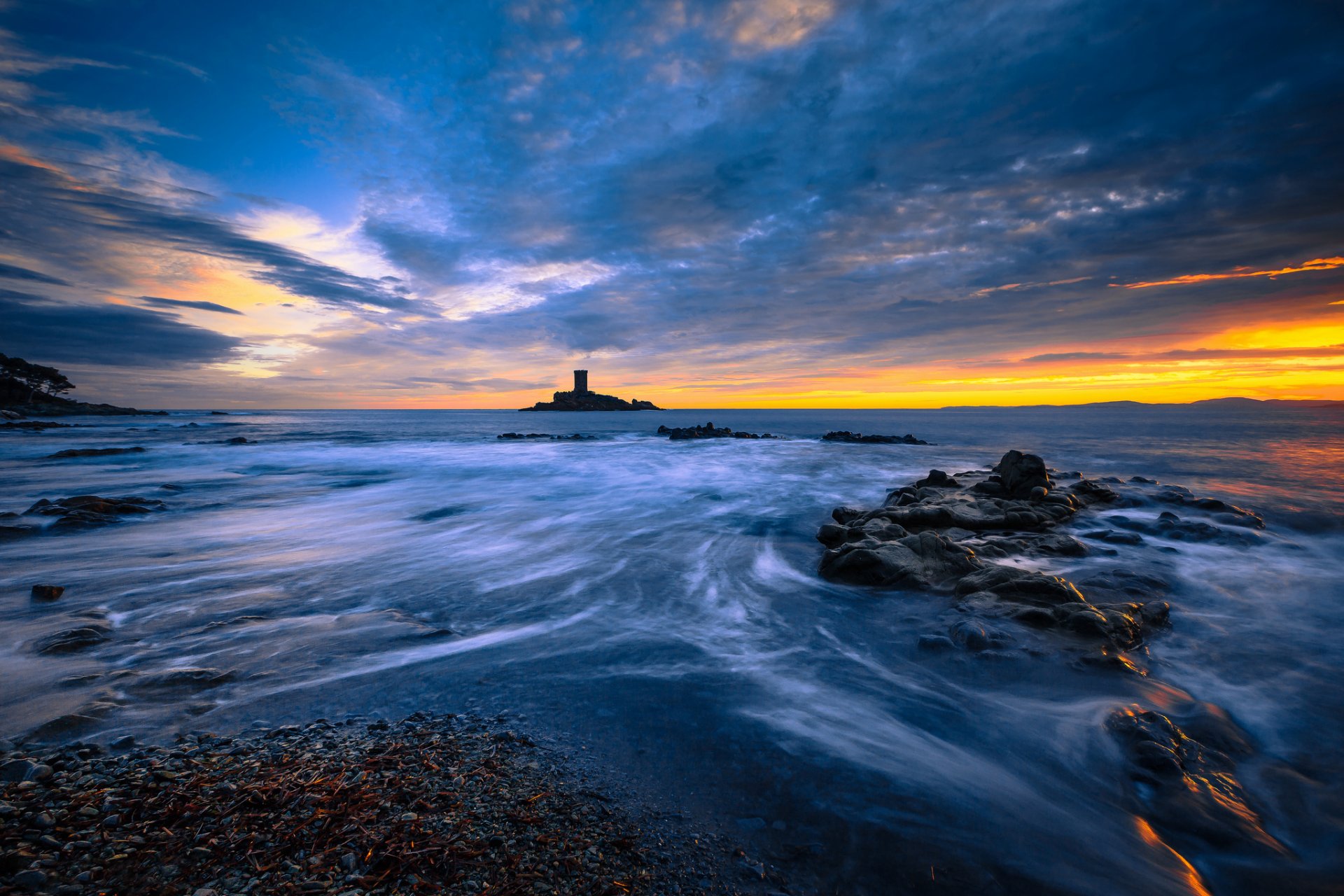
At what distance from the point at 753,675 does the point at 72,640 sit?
619 centimetres

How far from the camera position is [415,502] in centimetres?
1444

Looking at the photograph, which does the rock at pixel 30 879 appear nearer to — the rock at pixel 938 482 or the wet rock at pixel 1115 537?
the wet rock at pixel 1115 537

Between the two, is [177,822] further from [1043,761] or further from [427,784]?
[1043,761]

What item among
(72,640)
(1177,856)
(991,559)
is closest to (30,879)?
(72,640)

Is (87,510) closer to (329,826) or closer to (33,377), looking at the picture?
(329,826)

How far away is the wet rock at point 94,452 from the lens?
23562 millimetres

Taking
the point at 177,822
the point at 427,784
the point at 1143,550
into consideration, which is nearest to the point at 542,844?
the point at 427,784

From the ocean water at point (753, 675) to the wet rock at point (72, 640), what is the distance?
12 centimetres

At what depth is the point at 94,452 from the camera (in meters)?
24.6

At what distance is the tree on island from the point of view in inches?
2290

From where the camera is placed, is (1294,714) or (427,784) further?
(1294,714)

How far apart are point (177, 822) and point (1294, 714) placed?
7490mm

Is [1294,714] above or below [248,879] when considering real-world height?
below

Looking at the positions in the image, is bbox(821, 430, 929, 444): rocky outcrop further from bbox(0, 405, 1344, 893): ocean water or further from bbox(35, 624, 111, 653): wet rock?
bbox(35, 624, 111, 653): wet rock
